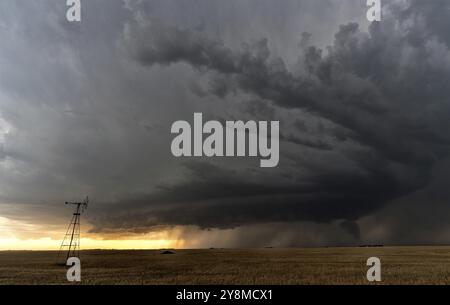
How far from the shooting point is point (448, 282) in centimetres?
3872
